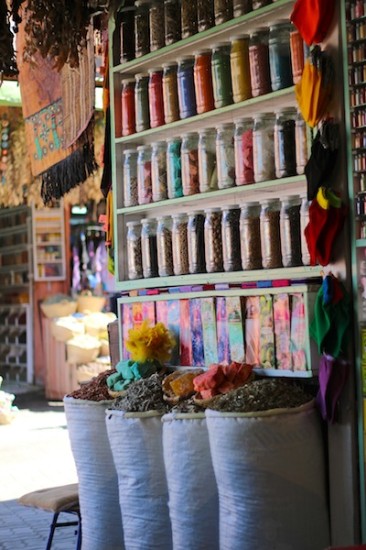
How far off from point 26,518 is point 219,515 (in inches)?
86.9

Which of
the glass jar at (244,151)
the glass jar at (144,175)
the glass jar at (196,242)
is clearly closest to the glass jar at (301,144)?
the glass jar at (244,151)

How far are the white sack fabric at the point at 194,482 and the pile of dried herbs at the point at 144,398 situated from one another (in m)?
0.22

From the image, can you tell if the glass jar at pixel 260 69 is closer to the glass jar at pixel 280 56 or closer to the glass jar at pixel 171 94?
the glass jar at pixel 280 56

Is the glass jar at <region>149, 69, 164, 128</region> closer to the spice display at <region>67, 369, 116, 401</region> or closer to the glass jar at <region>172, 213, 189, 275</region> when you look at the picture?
the glass jar at <region>172, 213, 189, 275</region>

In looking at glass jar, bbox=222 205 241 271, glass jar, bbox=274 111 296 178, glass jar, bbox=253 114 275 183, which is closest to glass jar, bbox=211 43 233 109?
glass jar, bbox=253 114 275 183

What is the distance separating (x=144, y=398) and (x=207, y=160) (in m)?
1.03

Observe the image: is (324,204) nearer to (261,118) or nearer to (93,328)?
(261,118)

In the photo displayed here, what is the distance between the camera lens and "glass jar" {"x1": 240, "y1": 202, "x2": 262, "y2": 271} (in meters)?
3.77

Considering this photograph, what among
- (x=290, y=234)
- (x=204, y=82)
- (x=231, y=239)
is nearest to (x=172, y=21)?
(x=204, y=82)

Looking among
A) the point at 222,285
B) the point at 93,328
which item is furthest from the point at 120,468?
the point at 93,328

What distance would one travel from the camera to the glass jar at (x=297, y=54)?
3.52 metres

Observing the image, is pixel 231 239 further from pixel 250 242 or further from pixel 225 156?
pixel 225 156

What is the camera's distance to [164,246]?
425 cm

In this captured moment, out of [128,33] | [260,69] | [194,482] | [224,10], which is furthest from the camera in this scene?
[128,33]
